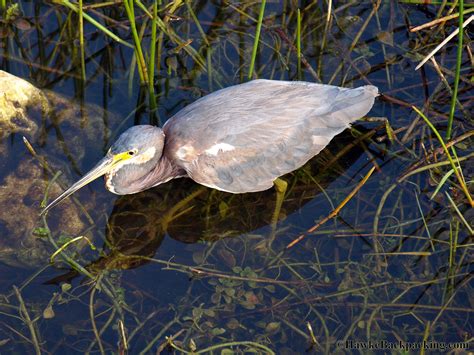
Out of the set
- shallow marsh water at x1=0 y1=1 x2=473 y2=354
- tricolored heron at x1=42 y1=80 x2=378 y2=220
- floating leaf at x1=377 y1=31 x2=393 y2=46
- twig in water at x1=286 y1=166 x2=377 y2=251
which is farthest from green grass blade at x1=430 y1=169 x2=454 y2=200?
floating leaf at x1=377 y1=31 x2=393 y2=46

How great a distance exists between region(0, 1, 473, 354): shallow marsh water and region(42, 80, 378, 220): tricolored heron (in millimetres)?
294

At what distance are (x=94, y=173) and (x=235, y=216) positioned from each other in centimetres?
109

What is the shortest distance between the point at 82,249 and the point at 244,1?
9.15ft

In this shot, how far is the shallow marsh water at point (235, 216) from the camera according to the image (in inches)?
191

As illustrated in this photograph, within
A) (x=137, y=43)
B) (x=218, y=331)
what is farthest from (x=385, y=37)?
(x=218, y=331)

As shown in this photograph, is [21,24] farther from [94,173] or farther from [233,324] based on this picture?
[233,324]

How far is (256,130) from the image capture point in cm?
535

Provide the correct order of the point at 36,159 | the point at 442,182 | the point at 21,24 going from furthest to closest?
the point at 21,24, the point at 36,159, the point at 442,182

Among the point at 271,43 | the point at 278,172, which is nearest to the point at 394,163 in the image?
the point at 278,172

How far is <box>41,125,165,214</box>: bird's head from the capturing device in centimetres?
528

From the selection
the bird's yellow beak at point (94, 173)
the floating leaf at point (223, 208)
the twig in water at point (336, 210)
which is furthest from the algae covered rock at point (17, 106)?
the twig in water at point (336, 210)

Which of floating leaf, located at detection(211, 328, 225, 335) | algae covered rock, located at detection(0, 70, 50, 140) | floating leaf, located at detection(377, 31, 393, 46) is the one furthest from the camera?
floating leaf, located at detection(377, 31, 393, 46)

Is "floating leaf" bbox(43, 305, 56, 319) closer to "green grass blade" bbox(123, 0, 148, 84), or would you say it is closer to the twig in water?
the twig in water

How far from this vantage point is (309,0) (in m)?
6.72
